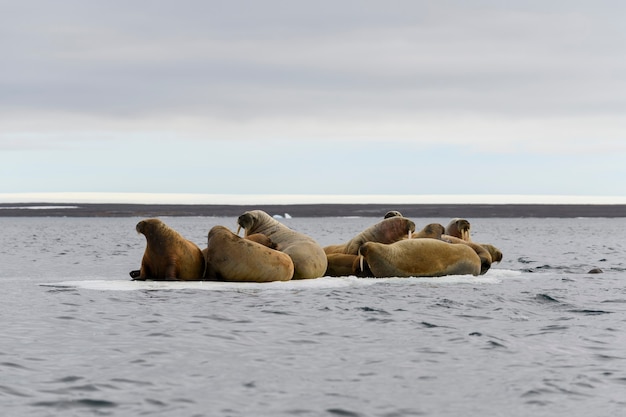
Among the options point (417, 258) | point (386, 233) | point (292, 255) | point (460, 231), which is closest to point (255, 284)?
point (292, 255)

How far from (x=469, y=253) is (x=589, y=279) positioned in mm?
3392

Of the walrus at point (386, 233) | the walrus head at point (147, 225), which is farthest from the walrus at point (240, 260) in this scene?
the walrus at point (386, 233)

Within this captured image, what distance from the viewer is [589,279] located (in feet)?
73.8

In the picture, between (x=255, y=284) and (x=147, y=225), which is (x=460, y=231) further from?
(x=147, y=225)

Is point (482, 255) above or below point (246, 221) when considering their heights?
below

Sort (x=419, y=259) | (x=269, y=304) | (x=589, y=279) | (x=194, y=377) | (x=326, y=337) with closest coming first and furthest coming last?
(x=194, y=377) → (x=326, y=337) → (x=269, y=304) → (x=419, y=259) → (x=589, y=279)

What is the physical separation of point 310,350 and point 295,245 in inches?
361

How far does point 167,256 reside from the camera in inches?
744

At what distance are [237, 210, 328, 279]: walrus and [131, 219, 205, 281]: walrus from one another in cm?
167

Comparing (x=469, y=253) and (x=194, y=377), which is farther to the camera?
(x=469, y=253)

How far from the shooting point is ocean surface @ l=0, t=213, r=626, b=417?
27.7ft

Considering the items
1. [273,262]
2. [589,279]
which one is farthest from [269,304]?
[589,279]

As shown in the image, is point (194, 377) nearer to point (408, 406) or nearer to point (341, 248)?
point (408, 406)

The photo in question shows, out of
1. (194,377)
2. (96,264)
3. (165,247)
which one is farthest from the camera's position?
(96,264)
